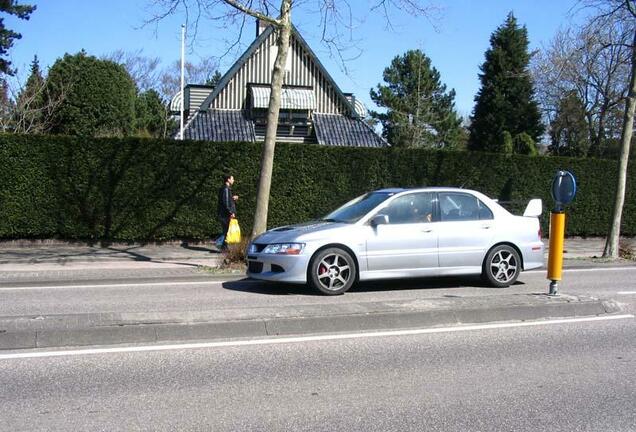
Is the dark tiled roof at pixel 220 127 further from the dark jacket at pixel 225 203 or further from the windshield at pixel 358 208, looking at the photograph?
the windshield at pixel 358 208

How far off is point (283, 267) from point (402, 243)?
1842 millimetres

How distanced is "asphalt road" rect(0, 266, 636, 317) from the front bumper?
28cm

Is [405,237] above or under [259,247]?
above

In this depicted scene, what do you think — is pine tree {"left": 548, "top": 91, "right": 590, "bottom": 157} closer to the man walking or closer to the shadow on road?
the man walking

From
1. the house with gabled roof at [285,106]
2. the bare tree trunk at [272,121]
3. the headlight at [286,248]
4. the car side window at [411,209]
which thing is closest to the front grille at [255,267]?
the headlight at [286,248]

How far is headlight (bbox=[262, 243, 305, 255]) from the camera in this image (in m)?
9.45

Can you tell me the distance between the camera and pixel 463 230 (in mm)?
10367

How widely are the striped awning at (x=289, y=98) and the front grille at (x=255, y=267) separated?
59.8 feet

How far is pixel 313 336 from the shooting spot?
23.4 feet

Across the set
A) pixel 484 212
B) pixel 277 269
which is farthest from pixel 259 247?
pixel 484 212

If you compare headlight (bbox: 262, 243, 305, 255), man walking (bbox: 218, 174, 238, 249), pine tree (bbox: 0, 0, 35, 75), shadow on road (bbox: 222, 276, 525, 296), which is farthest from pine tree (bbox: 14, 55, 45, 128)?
headlight (bbox: 262, 243, 305, 255)

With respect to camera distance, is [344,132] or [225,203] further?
[344,132]

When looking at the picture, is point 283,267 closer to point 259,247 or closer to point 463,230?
point 259,247

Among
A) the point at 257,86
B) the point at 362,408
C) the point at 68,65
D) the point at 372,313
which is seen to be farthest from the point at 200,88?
the point at 362,408
